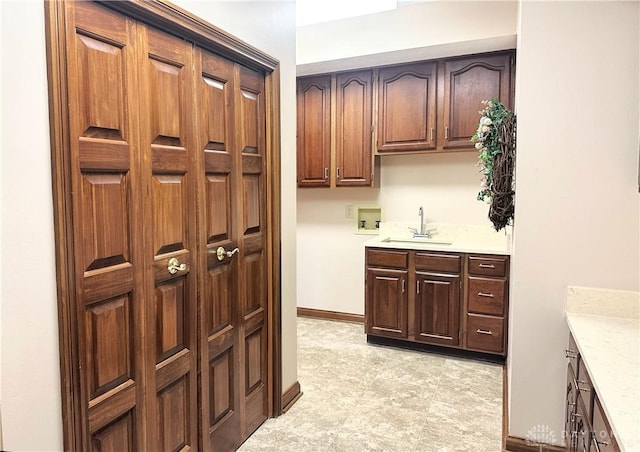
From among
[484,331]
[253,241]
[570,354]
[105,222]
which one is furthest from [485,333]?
[105,222]

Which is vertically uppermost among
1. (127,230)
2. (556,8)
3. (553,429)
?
(556,8)

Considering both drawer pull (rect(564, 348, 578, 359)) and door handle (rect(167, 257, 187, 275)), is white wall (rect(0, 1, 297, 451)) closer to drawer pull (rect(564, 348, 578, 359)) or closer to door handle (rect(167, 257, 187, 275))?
door handle (rect(167, 257, 187, 275))

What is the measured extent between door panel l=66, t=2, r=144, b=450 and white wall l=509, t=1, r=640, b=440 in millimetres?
1684

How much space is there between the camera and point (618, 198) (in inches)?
72.5

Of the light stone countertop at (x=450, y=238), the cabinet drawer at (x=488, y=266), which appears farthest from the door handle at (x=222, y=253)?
the cabinet drawer at (x=488, y=266)

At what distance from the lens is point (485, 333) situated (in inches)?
126

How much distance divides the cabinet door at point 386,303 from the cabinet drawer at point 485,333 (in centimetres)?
51

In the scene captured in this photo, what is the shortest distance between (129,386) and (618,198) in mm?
2119

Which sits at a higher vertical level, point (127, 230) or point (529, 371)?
point (127, 230)

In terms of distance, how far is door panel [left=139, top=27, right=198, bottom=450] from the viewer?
157cm

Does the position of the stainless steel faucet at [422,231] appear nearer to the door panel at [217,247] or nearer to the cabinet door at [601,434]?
the door panel at [217,247]

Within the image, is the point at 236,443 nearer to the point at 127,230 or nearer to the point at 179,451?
the point at 179,451

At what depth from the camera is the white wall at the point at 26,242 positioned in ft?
3.55

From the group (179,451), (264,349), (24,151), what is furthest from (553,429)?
(24,151)
